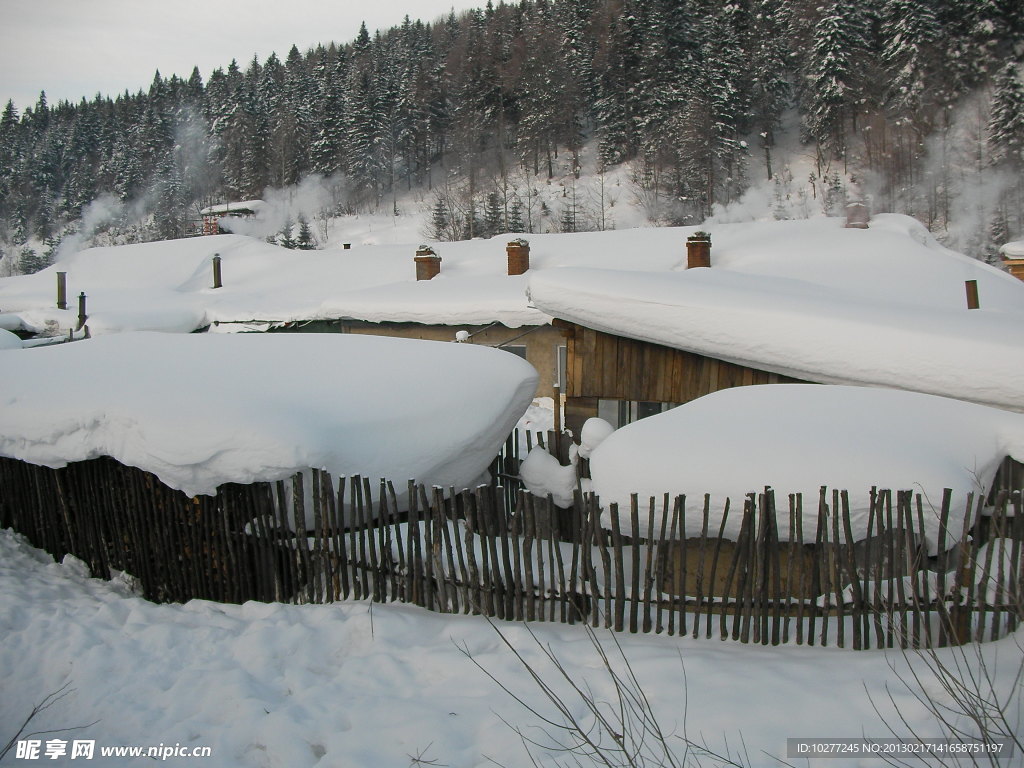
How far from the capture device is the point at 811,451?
17.0 ft

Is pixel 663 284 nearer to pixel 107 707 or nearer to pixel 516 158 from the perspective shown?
pixel 107 707

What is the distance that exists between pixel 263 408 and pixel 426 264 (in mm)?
16117

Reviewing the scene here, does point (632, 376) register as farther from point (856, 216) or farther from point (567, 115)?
point (567, 115)

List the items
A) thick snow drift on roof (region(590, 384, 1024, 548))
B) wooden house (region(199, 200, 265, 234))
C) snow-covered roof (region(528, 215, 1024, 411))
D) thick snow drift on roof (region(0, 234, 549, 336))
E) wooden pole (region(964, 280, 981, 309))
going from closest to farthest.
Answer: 1. thick snow drift on roof (region(590, 384, 1024, 548))
2. snow-covered roof (region(528, 215, 1024, 411))
3. wooden pole (region(964, 280, 981, 309))
4. thick snow drift on roof (region(0, 234, 549, 336))
5. wooden house (region(199, 200, 265, 234))

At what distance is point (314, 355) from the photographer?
7.61 meters

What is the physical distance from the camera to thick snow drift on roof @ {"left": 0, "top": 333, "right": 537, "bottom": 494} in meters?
5.58

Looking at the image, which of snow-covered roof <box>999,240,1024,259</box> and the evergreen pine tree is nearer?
snow-covered roof <box>999,240,1024,259</box>

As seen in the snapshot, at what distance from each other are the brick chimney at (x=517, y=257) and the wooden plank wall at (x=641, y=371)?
11.5 meters

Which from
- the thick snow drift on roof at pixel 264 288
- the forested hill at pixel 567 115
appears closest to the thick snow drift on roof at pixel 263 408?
the thick snow drift on roof at pixel 264 288

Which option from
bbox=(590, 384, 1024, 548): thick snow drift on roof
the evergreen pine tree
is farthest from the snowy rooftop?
the evergreen pine tree

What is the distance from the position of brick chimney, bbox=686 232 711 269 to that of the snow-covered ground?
50.5 feet

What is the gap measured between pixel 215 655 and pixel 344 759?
1709 millimetres

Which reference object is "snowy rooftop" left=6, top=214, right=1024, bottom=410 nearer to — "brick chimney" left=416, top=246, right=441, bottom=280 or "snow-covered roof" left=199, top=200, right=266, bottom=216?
"brick chimney" left=416, top=246, right=441, bottom=280


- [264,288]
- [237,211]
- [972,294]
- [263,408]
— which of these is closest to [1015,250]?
[972,294]
